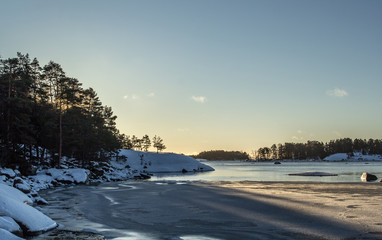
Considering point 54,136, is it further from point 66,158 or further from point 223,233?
point 223,233

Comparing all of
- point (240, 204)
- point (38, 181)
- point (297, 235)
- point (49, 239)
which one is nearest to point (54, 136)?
point (38, 181)

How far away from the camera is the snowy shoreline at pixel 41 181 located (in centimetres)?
1079

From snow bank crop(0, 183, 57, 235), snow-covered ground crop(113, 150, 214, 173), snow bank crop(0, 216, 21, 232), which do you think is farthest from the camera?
snow-covered ground crop(113, 150, 214, 173)

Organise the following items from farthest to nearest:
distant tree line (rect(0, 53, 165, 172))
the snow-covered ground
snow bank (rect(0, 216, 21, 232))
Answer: the snow-covered ground → distant tree line (rect(0, 53, 165, 172)) → snow bank (rect(0, 216, 21, 232))

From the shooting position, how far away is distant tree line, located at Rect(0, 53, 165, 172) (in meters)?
39.9

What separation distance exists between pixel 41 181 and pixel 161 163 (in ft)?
256

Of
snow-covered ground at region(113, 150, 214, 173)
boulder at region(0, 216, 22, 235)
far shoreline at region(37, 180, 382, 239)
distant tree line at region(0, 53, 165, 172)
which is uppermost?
distant tree line at region(0, 53, 165, 172)

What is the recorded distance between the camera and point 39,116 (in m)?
49.2

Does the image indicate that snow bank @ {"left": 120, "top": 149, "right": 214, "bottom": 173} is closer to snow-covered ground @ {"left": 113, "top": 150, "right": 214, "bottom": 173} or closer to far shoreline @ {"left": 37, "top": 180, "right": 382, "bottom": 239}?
snow-covered ground @ {"left": 113, "top": 150, "right": 214, "bottom": 173}

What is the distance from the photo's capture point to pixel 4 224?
33.0 ft

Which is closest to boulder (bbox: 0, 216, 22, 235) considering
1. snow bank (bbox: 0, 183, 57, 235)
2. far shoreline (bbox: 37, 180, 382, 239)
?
snow bank (bbox: 0, 183, 57, 235)

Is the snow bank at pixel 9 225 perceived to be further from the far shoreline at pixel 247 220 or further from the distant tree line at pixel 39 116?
the distant tree line at pixel 39 116

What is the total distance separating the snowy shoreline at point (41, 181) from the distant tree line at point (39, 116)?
3.89 m

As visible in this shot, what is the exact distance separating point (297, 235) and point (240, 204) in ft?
27.7
